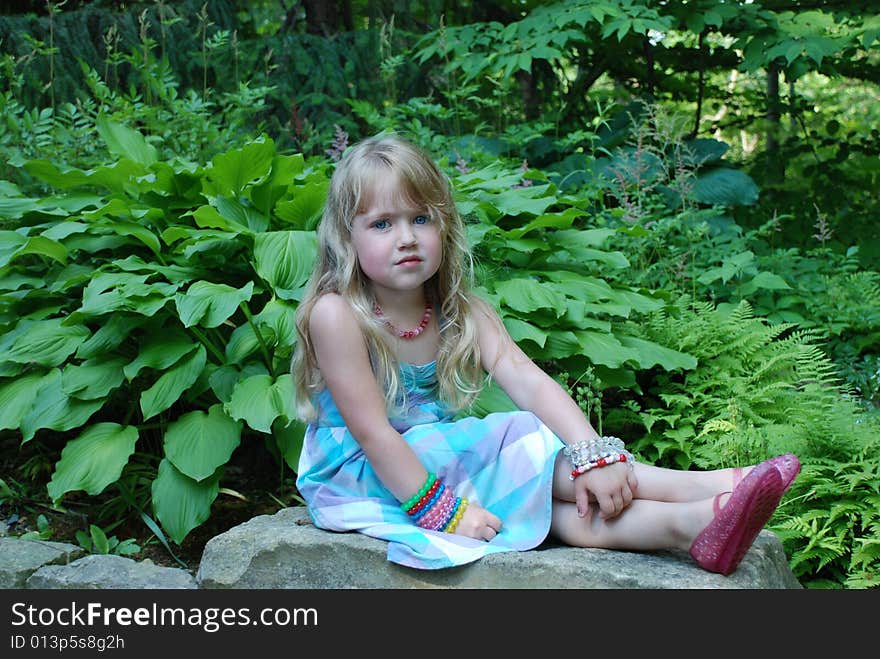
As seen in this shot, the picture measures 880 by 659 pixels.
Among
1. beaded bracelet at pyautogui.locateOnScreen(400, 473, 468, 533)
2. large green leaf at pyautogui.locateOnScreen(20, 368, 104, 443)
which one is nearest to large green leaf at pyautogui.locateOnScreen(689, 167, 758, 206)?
beaded bracelet at pyautogui.locateOnScreen(400, 473, 468, 533)

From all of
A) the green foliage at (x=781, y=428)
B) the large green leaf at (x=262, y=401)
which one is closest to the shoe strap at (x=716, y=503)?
the green foliage at (x=781, y=428)

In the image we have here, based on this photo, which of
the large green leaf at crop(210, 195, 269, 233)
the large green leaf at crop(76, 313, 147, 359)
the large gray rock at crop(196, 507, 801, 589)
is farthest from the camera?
the large green leaf at crop(210, 195, 269, 233)

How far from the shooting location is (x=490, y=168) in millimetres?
4363

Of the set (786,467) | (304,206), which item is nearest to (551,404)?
(786,467)

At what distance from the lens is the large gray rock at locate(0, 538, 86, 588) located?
8.56 feet

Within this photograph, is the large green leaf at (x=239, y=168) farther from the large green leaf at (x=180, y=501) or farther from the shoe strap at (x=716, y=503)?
the shoe strap at (x=716, y=503)

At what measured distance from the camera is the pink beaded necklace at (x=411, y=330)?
2484mm

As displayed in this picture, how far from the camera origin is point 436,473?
2412 mm

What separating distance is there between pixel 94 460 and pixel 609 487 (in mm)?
1730

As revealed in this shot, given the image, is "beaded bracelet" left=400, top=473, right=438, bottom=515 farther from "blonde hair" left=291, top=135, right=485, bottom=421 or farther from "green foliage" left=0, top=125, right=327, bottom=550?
"green foliage" left=0, top=125, right=327, bottom=550

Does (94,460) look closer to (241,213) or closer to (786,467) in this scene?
(241,213)

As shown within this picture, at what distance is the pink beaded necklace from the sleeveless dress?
86mm

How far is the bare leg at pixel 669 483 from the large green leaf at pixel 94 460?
1.48m

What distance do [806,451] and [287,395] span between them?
1.66 metres
